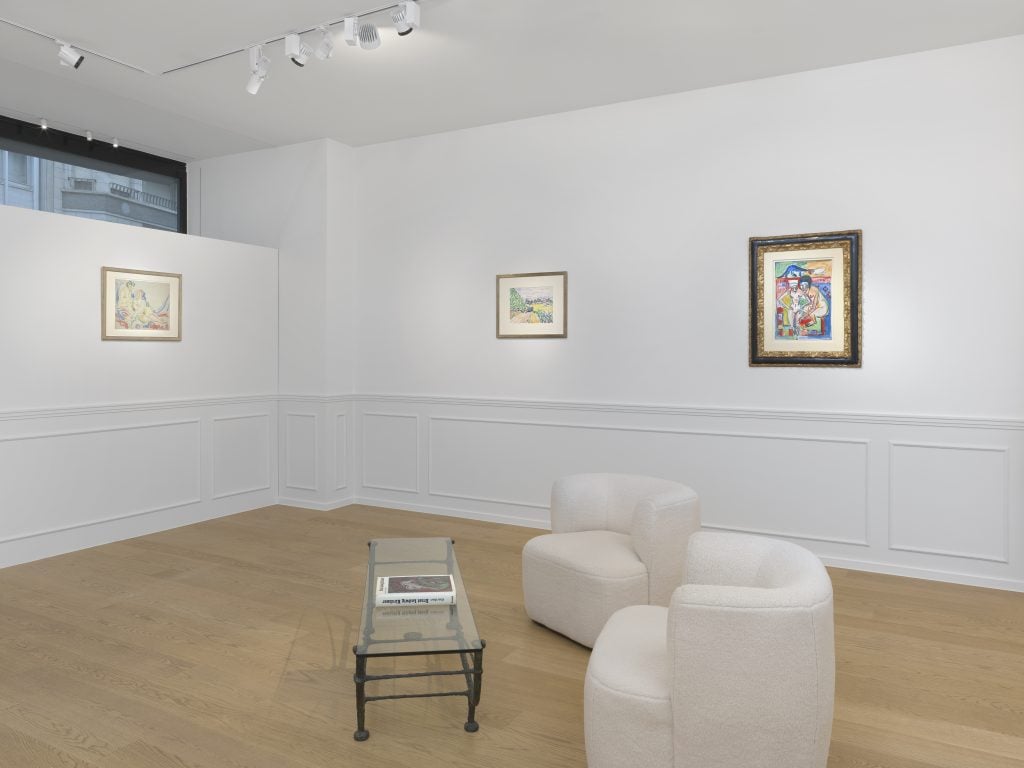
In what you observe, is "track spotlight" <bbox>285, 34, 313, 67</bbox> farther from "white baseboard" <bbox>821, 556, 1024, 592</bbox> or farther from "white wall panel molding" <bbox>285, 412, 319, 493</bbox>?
"white baseboard" <bbox>821, 556, 1024, 592</bbox>

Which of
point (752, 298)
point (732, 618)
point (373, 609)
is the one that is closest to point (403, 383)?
point (752, 298)

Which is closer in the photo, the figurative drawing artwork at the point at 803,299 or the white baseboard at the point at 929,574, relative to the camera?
the white baseboard at the point at 929,574

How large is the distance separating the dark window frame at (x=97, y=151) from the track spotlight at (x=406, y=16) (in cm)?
375

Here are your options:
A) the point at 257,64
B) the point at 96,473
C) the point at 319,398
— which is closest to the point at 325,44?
→ the point at 257,64

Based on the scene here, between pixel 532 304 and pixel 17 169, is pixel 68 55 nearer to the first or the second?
pixel 17 169

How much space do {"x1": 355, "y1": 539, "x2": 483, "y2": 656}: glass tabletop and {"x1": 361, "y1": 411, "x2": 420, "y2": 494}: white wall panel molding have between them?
2.87 meters

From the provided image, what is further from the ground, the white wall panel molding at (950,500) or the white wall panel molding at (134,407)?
the white wall panel molding at (134,407)

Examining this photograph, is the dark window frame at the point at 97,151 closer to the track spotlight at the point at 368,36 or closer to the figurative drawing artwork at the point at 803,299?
the track spotlight at the point at 368,36

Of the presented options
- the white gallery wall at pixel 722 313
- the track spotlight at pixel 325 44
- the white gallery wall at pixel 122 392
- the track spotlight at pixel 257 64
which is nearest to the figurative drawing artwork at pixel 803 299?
the white gallery wall at pixel 722 313

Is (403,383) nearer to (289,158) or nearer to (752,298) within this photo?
(289,158)

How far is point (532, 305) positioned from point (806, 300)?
2.04 meters

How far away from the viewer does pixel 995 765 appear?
248cm

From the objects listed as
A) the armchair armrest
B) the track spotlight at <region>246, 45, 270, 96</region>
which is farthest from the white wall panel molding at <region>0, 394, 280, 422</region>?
the armchair armrest

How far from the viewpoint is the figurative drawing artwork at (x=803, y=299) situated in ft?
15.6
